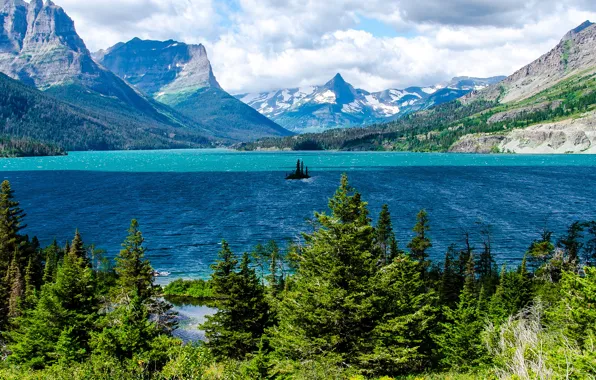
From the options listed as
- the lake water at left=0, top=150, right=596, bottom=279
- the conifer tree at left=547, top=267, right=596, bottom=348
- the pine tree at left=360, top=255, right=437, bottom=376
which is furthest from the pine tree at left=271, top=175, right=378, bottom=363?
the lake water at left=0, top=150, right=596, bottom=279

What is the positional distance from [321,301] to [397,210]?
10462 cm

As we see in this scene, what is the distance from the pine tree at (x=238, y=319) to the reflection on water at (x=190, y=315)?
1625cm

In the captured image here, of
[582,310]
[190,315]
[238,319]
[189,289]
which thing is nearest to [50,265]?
[190,315]

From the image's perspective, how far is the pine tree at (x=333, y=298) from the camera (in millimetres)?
28078

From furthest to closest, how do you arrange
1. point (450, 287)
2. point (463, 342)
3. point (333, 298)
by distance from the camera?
point (450, 287) → point (463, 342) → point (333, 298)

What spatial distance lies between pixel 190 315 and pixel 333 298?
42.3 metres

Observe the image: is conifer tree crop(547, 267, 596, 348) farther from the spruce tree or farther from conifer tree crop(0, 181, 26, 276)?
conifer tree crop(0, 181, 26, 276)

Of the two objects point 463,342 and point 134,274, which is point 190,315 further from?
point 463,342

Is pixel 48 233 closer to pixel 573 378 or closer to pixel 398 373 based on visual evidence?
pixel 398 373

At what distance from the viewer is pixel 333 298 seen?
28.2m

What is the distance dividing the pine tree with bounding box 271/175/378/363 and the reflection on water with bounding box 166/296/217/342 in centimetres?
2884

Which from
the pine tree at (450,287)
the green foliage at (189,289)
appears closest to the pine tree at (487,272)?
the pine tree at (450,287)

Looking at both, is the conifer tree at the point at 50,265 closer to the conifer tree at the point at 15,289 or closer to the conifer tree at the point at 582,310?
the conifer tree at the point at 15,289

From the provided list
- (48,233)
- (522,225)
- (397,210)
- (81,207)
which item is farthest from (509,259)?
(81,207)
